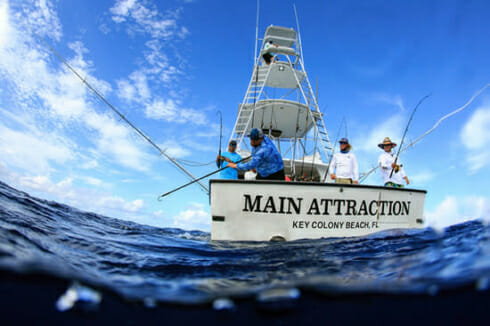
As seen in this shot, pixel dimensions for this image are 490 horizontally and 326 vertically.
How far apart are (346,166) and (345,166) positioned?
0.02 meters

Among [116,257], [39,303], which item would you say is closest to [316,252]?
[116,257]

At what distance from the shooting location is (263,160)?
4.77 metres

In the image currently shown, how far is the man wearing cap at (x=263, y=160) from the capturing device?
184 inches

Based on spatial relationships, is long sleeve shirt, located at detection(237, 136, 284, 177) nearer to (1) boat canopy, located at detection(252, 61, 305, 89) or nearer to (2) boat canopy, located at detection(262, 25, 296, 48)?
(1) boat canopy, located at detection(252, 61, 305, 89)

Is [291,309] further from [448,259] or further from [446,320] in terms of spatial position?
[448,259]

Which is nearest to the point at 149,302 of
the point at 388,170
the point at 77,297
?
the point at 77,297

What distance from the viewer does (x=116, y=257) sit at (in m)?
3.03

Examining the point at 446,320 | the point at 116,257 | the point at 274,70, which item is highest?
the point at 274,70

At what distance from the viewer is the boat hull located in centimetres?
423

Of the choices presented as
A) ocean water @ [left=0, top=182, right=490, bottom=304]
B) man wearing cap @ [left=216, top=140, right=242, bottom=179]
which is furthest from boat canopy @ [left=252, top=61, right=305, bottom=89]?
ocean water @ [left=0, top=182, right=490, bottom=304]

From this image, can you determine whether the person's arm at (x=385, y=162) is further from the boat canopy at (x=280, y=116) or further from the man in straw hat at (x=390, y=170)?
the boat canopy at (x=280, y=116)

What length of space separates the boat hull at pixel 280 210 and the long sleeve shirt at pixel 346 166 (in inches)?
35.6

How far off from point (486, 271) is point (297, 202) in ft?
8.73

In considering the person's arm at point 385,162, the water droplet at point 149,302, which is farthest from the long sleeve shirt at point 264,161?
the water droplet at point 149,302
